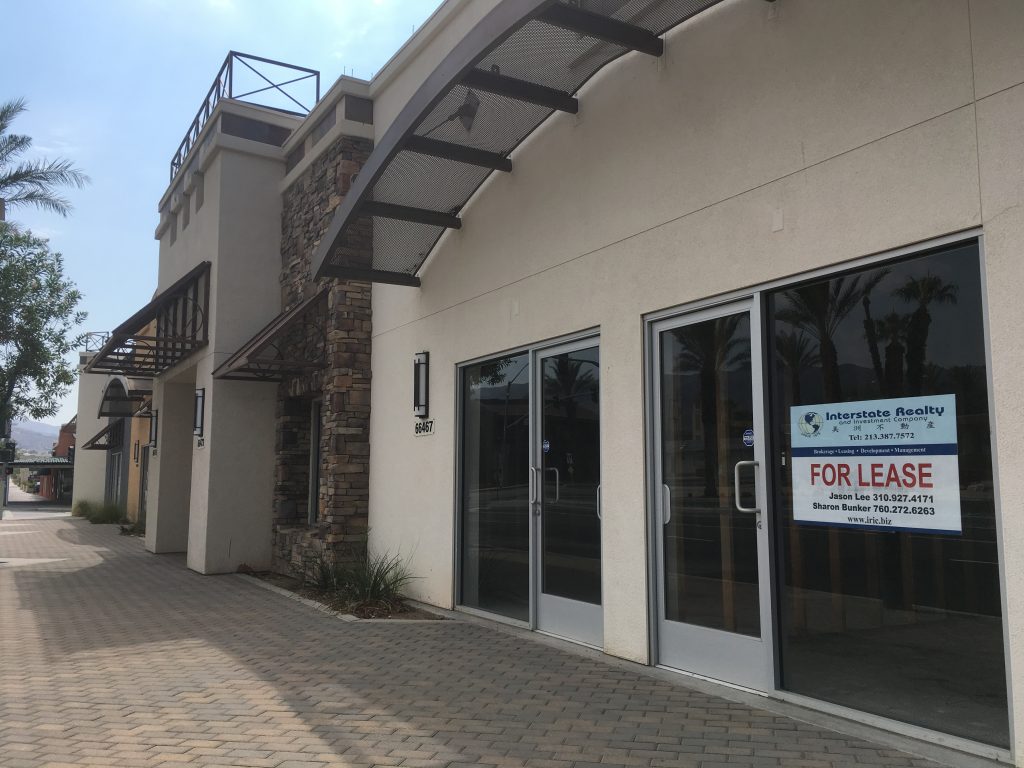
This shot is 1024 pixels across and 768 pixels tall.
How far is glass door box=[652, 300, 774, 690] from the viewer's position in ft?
16.6

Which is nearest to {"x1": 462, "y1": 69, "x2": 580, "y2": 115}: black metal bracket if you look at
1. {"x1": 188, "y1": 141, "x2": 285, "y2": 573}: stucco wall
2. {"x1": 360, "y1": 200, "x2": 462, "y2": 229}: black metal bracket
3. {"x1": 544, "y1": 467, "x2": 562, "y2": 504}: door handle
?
{"x1": 360, "y1": 200, "x2": 462, "y2": 229}: black metal bracket

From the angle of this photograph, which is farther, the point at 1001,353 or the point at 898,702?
the point at 898,702

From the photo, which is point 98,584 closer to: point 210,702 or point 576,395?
point 210,702

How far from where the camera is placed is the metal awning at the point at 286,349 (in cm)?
1048

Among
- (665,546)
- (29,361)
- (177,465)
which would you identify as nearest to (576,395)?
(665,546)

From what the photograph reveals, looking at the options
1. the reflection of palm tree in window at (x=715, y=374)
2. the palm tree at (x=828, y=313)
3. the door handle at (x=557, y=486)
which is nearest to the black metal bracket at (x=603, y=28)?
the reflection of palm tree in window at (x=715, y=374)

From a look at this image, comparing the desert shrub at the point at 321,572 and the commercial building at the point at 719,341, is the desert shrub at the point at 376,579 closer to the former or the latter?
the desert shrub at the point at 321,572

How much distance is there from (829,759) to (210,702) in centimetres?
362

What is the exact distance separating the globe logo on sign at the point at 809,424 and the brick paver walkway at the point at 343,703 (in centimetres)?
158

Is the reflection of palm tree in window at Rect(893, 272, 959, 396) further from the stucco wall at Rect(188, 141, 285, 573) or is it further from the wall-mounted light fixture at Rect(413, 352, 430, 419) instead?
the stucco wall at Rect(188, 141, 285, 573)

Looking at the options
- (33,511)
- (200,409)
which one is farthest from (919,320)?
(33,511)

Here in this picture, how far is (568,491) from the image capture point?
6.79 metres

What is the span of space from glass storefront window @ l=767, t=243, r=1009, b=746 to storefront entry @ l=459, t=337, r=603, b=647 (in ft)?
6.08

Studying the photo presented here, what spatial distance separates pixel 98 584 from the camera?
10867mm
